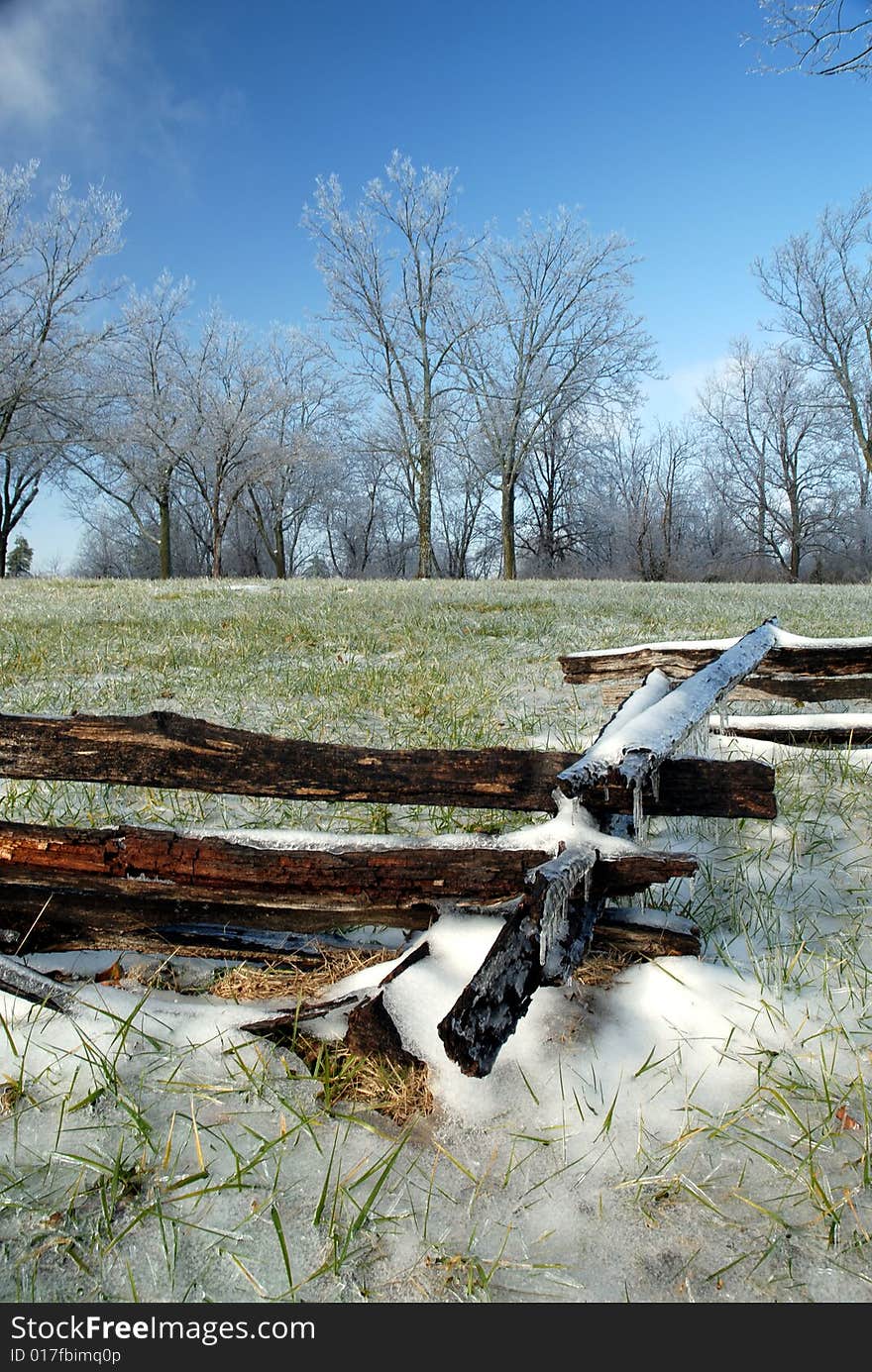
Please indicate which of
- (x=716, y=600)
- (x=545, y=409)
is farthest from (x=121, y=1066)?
(x=545, y=409)

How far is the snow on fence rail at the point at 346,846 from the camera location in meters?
2.00

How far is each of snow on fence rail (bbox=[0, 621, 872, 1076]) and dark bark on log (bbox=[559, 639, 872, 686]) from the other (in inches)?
52.7

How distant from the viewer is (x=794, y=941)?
7.66 feet

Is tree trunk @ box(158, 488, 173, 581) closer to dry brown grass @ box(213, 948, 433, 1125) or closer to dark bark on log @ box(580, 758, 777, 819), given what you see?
dry brown grass @ box(213, 948, 433, 1125)

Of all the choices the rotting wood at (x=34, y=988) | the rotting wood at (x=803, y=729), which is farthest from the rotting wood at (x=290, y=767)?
the rotting wood at (x=803, y=729)

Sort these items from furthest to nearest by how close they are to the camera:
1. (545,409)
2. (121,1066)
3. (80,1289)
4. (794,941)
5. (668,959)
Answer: (545,409) → (794,941) → (668,959) → (121,1066) → (80,1289)

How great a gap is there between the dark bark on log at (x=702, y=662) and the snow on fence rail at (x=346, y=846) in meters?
1.34

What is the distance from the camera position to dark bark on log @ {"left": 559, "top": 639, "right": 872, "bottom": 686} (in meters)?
3.83

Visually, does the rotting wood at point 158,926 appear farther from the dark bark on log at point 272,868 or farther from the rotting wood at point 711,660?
the rotting wood at point 711,660

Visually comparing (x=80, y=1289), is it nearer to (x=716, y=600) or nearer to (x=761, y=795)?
(x=761, y=795)

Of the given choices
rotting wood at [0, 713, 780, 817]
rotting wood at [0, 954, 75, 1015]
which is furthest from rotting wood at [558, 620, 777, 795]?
rotting wood at [0, 954, 75, 1015]

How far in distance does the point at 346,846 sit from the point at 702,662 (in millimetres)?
2438

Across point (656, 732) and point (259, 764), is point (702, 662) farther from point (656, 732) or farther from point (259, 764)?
point (259, 764)
